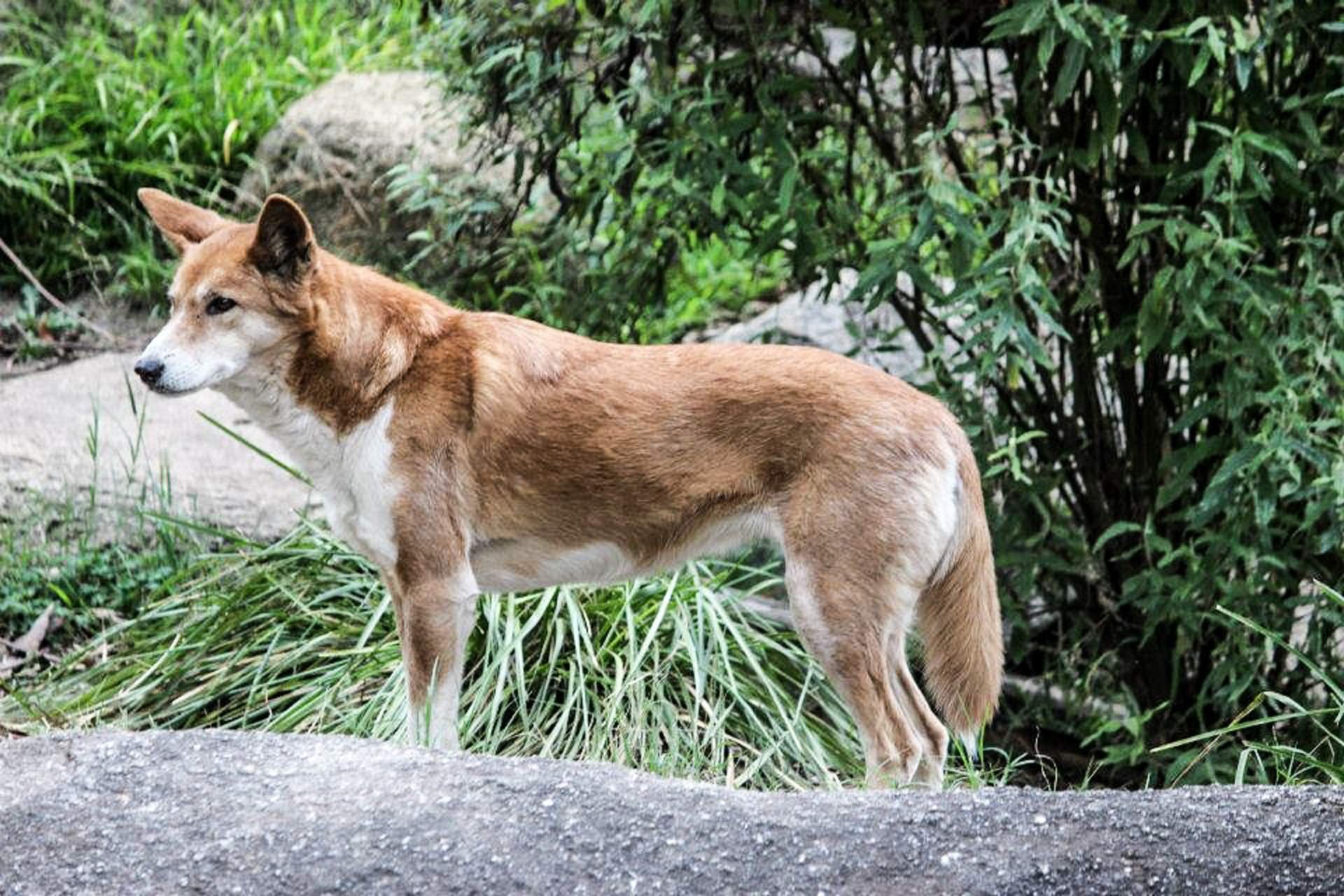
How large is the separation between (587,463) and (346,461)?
0.65m

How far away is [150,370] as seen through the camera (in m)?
4.53

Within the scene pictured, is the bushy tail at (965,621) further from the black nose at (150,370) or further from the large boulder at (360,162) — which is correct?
the large boulder at (360,162)

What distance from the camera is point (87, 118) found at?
28.8 ft

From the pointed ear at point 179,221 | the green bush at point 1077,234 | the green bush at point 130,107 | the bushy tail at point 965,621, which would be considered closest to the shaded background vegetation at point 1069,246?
the green bush at point 1077,234

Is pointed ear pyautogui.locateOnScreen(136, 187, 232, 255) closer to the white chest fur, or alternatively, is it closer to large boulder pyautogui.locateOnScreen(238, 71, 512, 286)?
the white chest fur

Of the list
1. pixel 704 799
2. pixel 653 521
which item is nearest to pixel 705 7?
pixel 653 521

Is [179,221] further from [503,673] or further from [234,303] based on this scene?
[503,673]

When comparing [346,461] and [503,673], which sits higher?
[346,461]

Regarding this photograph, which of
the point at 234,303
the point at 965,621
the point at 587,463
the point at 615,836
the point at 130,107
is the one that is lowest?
the point at 965,621

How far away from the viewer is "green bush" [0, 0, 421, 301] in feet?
28.1

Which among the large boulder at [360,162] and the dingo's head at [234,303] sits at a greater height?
the dingo's head at [234,303]

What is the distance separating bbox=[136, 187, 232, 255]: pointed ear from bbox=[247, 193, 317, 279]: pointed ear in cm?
41

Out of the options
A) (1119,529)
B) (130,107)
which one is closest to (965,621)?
(1119,529)

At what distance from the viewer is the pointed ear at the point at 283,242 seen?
454cm
